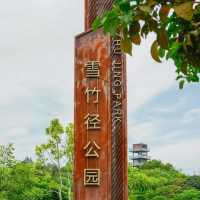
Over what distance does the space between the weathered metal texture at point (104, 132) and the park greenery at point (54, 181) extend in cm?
1191

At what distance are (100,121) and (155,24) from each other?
20.1 ft

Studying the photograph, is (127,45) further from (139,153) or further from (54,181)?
(139,153)

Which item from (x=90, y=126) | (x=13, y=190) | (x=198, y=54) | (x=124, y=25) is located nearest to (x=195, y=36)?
(x=198, y=54)

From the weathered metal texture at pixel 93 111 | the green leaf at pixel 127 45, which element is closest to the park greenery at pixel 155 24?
the green leaf at pixel 127 45

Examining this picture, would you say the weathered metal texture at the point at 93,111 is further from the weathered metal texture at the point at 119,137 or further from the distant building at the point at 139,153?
the distant building at the point at 139,153

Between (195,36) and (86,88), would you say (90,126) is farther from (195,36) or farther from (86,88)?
(195,36)

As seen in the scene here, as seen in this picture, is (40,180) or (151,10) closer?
(151,10)

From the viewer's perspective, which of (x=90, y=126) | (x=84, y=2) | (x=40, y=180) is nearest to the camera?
(x=90, y=126)

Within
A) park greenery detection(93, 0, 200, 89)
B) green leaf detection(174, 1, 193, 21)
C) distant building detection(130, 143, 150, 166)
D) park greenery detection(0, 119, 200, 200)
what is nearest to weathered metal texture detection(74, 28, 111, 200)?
park greenery detection(93, 0, 200, 89)

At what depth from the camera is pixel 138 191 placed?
27.2 m

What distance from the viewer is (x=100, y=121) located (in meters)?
7.52

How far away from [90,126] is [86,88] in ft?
1.66

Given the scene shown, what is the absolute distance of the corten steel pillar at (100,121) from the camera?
24.5 ft

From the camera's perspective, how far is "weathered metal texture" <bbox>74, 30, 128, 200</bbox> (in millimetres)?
7457
